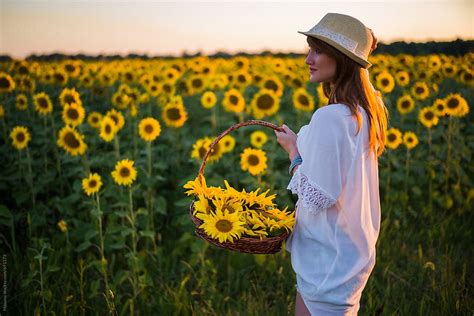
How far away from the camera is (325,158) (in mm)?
1810

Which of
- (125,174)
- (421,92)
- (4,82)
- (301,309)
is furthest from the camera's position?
(421,92)

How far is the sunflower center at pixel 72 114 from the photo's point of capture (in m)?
4.34

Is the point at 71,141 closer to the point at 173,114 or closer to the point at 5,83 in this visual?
the point at 173,114

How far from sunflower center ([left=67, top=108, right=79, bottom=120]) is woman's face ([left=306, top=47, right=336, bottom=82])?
9.54ft

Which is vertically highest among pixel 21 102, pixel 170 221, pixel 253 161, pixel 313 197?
pixel 21 102

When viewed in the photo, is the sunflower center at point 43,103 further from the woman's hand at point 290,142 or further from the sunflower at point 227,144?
the woman's hand at point 290,142

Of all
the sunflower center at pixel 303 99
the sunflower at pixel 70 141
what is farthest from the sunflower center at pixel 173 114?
the sunflower center at pixel 303 99

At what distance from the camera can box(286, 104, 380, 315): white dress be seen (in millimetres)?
1821

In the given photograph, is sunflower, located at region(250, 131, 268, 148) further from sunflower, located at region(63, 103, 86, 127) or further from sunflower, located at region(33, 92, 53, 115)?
sunflower, located at region(33, 92, 53, 115)

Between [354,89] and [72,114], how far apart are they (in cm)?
310

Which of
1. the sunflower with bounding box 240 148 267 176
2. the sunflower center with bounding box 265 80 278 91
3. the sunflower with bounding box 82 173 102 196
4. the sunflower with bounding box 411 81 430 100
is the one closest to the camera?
the sunflower with bounding box 82 173 102 196

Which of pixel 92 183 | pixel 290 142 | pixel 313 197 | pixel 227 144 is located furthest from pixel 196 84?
pixel 313 197

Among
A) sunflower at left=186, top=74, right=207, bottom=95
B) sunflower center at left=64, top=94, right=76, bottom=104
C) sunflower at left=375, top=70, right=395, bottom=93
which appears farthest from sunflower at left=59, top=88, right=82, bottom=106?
sunflower at left=375, top=70, right=395, bottom=93

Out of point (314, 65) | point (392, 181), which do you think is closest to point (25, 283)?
point (314, 65)
